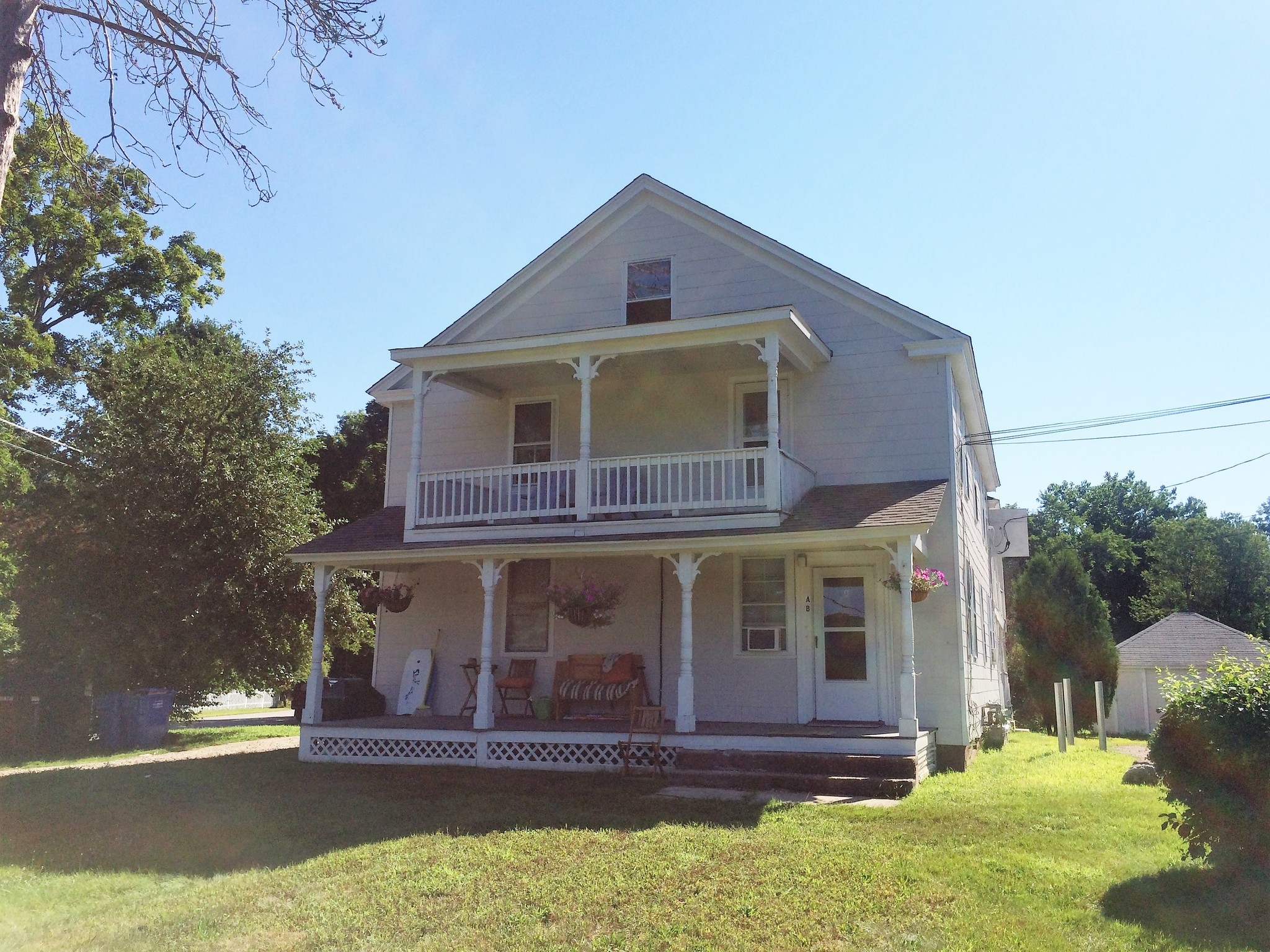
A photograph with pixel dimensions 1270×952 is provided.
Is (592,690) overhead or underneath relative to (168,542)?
underneath

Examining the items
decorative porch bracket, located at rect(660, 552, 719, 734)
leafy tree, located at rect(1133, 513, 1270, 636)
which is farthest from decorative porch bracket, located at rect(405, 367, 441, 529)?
leafy tree, located at rect(1133, 513, 1270, 636)

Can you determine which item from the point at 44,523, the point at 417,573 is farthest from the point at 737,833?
the point at 44,523

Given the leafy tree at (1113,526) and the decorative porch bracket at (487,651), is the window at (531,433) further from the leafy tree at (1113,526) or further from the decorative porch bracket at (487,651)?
the leafy tree at (1113,526)

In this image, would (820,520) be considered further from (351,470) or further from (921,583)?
(351,470)

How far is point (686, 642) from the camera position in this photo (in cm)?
1180

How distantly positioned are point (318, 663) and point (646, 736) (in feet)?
16.3

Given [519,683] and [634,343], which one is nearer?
[634,343]

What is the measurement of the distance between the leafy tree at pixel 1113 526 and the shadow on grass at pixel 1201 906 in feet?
142

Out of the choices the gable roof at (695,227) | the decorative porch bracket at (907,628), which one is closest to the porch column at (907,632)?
the decorative porch bracket at (907,628)

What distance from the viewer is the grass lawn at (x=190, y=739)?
48.6ft

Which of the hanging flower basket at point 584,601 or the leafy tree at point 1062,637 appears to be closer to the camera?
the hanging flower basket at point 584,601

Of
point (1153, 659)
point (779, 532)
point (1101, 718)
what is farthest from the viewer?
point (1153, 659)

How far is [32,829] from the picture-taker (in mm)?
9008

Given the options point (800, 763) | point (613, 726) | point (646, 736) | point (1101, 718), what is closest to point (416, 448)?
point (613, 726)
